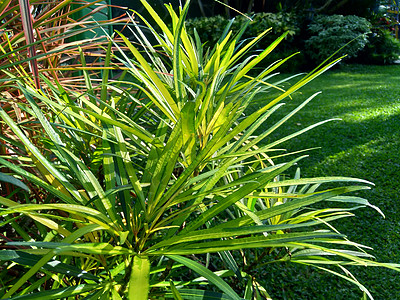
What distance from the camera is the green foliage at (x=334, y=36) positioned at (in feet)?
26.0

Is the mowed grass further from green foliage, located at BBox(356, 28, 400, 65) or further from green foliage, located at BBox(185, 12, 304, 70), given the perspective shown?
green foliage, located at BBox(356, 28, 400, 65)

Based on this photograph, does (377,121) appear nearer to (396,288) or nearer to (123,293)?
(396,288)

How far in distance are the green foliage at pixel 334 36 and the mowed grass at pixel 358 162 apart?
6.01 feet


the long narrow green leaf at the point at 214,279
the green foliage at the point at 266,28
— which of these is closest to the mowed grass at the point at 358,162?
the long narrow green leaf at the point at 214,279

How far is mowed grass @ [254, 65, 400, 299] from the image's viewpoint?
181 cm

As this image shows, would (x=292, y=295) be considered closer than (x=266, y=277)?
Yes

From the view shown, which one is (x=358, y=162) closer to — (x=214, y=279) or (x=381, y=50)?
(x=214, y=279)

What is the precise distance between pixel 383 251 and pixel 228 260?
1600mm

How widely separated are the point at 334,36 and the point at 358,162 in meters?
5.65

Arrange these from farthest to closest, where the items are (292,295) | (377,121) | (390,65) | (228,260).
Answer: (390,65) → (377,121) → (292,295) → (228,260)

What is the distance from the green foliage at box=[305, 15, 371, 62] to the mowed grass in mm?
1833

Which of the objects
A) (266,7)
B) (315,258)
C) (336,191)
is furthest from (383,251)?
(266,7)

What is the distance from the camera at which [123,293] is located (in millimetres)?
625

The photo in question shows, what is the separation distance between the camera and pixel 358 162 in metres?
3.12
